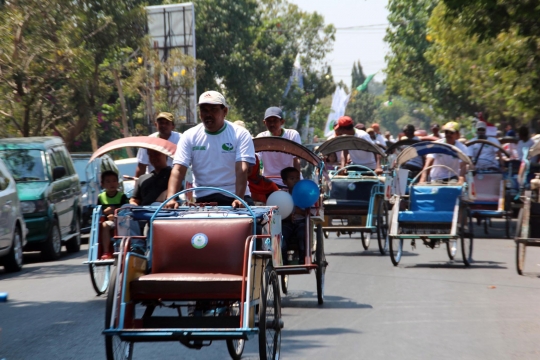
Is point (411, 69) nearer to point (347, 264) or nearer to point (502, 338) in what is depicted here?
point (347, 264)

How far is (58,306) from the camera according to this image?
35.0ft

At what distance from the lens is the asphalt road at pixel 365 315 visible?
7.89 meters

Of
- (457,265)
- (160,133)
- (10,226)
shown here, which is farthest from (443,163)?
(10,226)

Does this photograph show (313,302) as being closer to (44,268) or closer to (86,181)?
(44,268)

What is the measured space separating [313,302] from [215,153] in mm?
3219

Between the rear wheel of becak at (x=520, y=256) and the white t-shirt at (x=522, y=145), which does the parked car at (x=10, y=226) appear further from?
the white t-shirt at (x=522, y=145)

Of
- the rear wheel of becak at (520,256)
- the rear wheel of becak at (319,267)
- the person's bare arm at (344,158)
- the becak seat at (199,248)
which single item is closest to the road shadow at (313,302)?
the rear wheel of becak at (319,267)

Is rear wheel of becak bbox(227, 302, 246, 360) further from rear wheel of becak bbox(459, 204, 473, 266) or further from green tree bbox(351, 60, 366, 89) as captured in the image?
green tree bbox(351, 60, 366, 89)

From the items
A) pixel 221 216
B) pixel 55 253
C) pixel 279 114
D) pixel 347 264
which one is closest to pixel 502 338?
pixel 221 216

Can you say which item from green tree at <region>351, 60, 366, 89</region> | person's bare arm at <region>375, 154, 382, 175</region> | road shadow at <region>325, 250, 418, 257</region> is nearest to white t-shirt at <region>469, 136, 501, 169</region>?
person's bare arm at <region>375, 154, 382, 175</region>

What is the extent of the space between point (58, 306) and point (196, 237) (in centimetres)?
461

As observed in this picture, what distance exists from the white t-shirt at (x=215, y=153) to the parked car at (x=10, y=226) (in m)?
6.51

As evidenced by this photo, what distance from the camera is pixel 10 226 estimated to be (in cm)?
1415

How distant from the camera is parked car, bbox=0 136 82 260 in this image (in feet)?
52.5
